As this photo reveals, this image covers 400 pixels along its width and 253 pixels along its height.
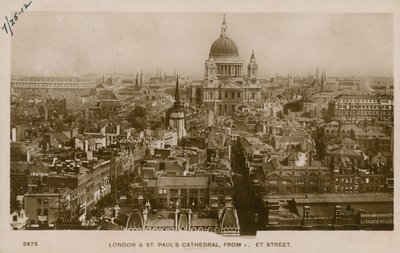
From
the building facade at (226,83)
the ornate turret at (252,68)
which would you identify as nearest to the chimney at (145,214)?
the building facade at (226,83)

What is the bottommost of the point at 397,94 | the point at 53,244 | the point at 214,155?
the point at 53,244

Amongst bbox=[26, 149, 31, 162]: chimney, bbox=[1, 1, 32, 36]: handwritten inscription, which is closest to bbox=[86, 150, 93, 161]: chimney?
bbox=[26, 149, 31, 162]: chimney

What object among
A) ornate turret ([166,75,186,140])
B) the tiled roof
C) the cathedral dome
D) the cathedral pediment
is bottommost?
the tiled roof

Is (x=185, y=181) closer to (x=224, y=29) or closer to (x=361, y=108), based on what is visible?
(x=224, y=29)

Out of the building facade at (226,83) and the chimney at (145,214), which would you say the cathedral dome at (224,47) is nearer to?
the building facade at (226,83)

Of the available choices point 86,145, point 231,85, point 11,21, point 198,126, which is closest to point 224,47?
point 231,85

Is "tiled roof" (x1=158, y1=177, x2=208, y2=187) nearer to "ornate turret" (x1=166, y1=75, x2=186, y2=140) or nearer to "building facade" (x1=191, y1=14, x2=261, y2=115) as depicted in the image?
"ornate turret" (x1=166, y1=75, x2=186, y2=140)

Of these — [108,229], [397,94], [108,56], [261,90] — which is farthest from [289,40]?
[108,229]

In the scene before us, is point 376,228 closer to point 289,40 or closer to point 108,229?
point 289,40
